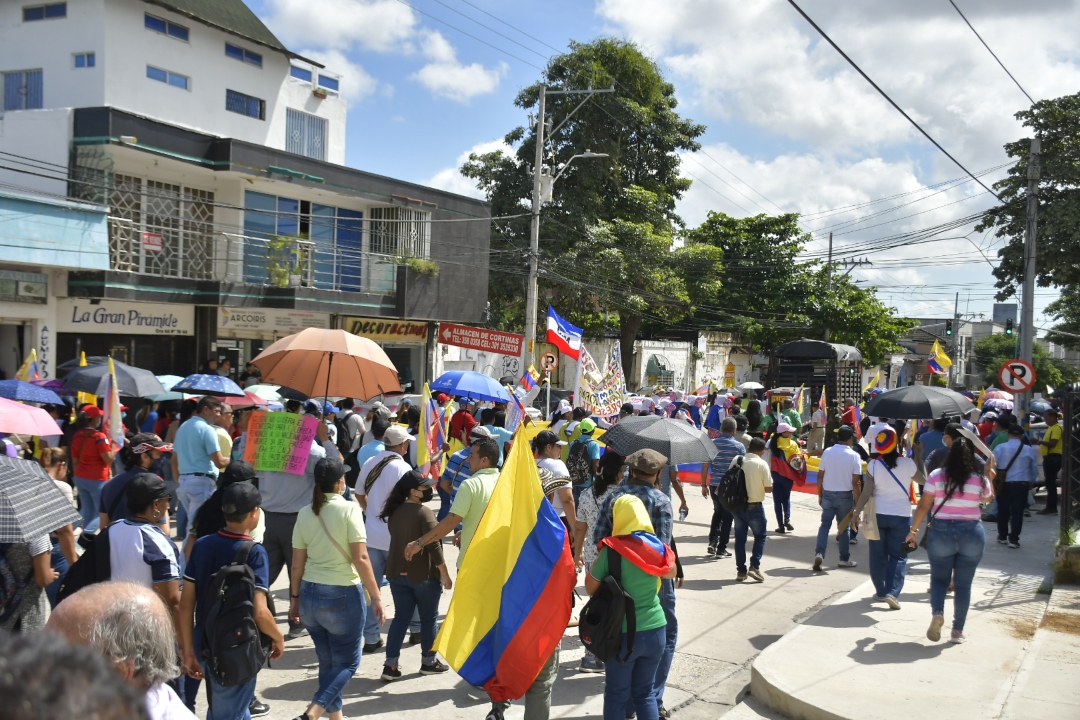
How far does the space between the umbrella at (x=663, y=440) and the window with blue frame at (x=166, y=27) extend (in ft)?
60.6

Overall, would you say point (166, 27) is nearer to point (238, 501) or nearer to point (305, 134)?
point (305, 134)

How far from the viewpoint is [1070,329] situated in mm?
53000

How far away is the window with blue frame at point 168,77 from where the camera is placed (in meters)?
22.0

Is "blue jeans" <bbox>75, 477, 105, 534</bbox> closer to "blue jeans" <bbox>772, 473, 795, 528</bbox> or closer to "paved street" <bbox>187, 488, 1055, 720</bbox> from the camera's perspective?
"paved street" <bbox>187, 488, 1055, 720</bbox>

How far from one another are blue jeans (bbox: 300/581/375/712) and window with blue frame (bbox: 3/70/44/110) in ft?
68.1

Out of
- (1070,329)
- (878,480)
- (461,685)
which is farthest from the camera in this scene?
(1070,329)

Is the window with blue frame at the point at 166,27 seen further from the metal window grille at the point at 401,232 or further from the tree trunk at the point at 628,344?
the tree trunk at the point at 628,344

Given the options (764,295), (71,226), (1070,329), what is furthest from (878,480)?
(1070,329)

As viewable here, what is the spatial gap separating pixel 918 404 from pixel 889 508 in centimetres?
285

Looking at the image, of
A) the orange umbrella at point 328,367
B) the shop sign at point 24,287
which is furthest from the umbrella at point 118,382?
the shop sign at point 24,287

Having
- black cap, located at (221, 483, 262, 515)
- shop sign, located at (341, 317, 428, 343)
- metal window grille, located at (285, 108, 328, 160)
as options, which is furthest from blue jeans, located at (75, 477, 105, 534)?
metal window grille, located at (285, 108, 328, 160)

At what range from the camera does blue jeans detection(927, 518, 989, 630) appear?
24.3 ft

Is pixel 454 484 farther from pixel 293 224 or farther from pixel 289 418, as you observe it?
pixel 293 224

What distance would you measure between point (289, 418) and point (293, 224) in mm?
16439
